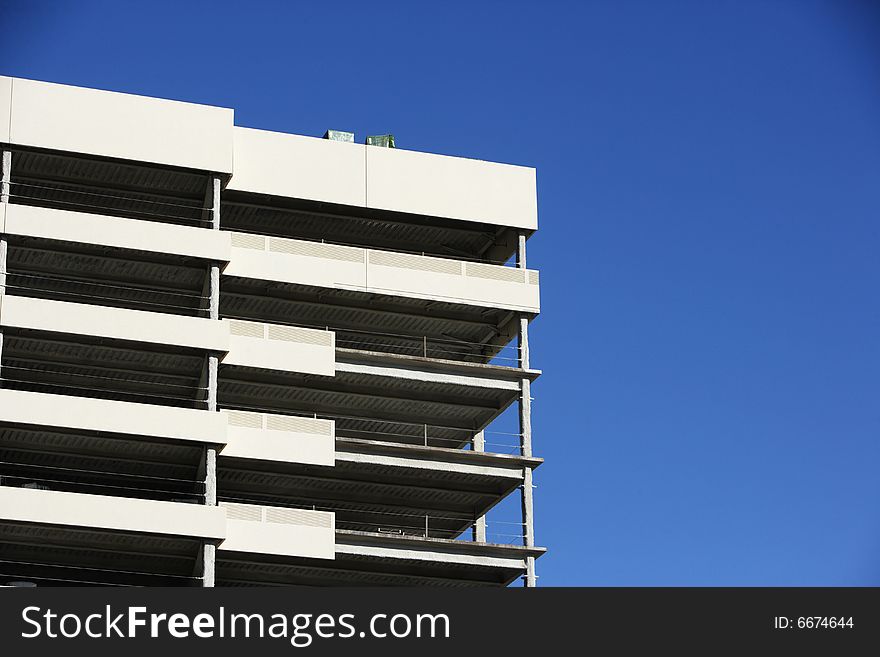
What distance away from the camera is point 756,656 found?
52188 millimetres

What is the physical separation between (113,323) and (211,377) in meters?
4.72

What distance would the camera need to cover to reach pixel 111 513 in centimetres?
8075

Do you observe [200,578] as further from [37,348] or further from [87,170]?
A: [87,170]

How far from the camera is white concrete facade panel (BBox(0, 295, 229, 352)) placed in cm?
8269

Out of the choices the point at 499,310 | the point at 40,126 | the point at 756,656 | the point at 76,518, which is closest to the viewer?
the point at 756,656

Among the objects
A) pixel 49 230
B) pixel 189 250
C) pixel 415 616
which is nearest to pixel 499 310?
pixel 189 250

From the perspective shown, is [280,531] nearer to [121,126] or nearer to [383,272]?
[383,272]

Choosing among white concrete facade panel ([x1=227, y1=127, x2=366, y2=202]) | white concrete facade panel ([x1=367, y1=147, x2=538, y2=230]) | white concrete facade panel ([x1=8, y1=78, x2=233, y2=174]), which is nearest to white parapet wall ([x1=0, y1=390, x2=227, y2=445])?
white concrete facade panel ([x1=8, y1=78, x2=233, y2=174])

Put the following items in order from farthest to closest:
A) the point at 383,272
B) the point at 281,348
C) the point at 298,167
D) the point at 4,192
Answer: the point at 383,272 < the point at 298,167 < the point at 281,348 < the point at 4,192

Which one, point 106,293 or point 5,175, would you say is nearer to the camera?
point 5,175

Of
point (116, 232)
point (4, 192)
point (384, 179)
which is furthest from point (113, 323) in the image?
point (384, 179)

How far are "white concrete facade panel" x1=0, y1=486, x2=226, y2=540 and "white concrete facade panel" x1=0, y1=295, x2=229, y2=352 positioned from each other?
22.9 ft

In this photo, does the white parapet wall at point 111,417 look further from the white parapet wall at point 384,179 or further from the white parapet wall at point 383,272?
the white parapet wall at point 384,179

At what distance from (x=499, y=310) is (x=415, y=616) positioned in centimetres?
3923
